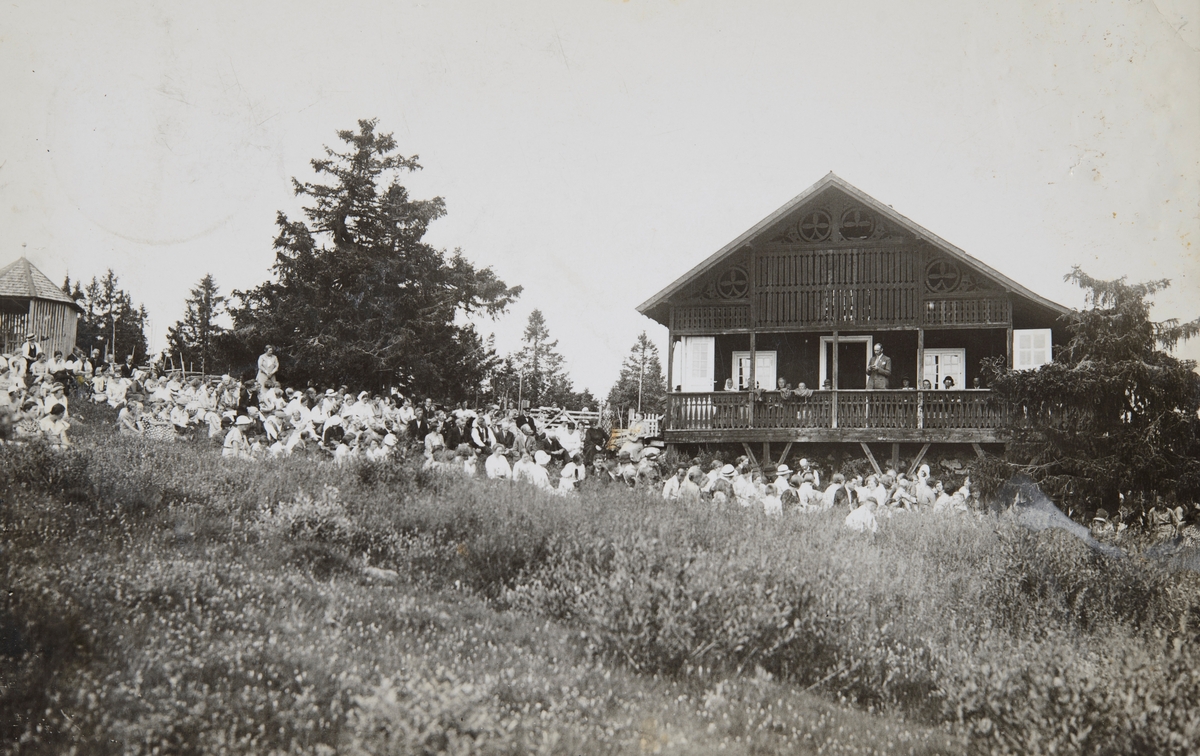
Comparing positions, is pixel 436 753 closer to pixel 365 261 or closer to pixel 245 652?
pixel 245 652

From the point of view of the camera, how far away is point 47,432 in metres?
10.2

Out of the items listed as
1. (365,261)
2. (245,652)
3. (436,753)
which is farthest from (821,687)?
(365,261)

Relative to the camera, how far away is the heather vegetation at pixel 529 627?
5.55 m

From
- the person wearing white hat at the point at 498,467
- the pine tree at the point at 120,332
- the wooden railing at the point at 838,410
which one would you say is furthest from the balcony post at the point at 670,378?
the pine tree at the point at 120,332

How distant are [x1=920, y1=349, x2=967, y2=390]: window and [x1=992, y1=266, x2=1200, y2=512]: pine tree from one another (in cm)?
604

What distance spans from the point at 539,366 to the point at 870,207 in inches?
1246

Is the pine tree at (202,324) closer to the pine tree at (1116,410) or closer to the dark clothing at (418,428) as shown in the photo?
the dark clothing at (418,428)

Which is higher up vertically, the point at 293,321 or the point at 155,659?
the point at 293,321

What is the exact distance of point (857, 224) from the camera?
19.4 metres

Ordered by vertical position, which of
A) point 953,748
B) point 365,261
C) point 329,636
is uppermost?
point 365,261

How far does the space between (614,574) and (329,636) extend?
253cm

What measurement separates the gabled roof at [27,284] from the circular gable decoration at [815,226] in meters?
15.1

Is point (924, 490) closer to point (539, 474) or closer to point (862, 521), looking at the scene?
point (862, 521)

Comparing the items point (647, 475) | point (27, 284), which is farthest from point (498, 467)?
point (27, 284)
